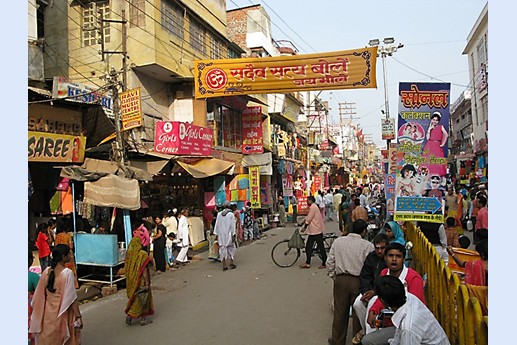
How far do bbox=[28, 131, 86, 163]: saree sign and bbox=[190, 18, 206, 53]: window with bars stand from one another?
824 cm

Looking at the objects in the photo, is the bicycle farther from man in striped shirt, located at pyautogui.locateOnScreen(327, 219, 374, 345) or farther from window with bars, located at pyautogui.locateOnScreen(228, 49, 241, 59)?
window with bars, located at pyautogui.locateOnScreen(228, 49, 241, 59)

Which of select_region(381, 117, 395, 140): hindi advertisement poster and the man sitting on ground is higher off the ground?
select_region(381, 117, 395, 140): hindi advertisement poster

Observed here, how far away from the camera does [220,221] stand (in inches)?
432

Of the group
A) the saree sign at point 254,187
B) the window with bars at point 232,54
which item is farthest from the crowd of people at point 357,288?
the window with bars at point 232,54

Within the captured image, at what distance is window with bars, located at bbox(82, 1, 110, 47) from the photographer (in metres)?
14.8

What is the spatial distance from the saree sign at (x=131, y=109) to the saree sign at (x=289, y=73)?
7.09ft

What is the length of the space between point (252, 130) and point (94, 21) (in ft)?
29.9

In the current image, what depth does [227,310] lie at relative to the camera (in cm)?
725

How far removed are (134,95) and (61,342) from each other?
7625 mm

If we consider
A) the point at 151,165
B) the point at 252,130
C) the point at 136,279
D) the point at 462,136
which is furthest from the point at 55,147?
the point at 462,136

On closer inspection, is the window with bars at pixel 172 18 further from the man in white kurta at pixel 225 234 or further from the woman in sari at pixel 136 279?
the woman in sari at pixel 136 279

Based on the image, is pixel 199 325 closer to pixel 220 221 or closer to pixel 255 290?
pixel 255 290

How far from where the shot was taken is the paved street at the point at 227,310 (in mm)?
6020

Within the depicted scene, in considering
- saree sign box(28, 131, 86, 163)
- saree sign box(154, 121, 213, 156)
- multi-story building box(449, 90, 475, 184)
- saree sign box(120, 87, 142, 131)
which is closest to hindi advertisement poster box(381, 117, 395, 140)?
multi-story building box(449, 90, 475, 184)
